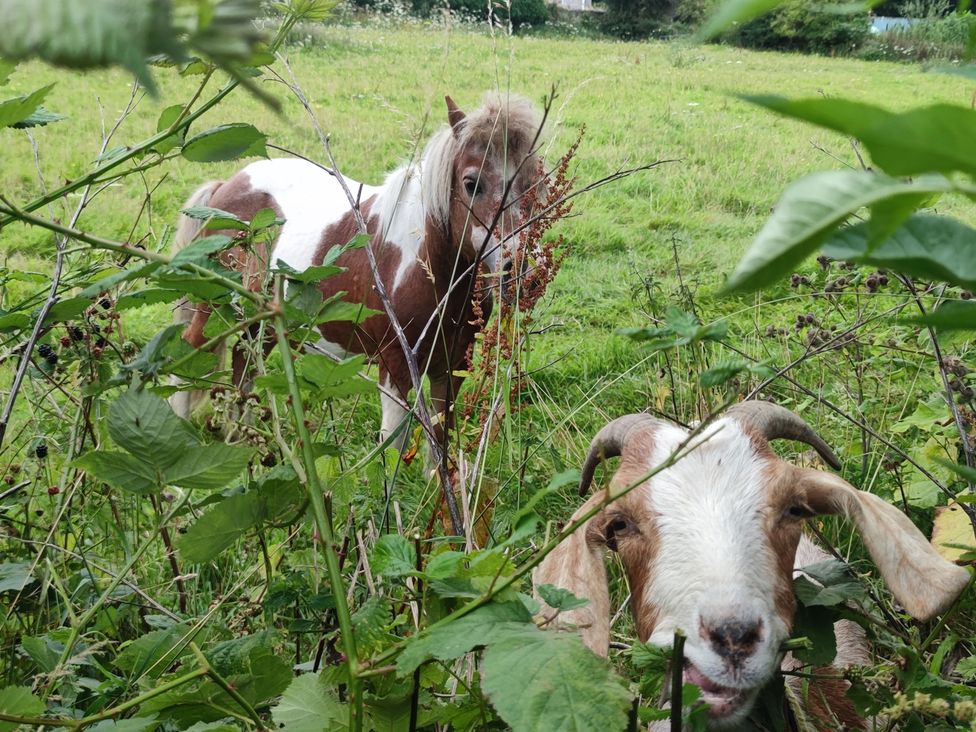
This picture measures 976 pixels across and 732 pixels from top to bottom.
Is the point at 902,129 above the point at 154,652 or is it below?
above

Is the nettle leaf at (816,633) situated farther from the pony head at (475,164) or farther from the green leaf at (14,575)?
the pony head at (475,164)

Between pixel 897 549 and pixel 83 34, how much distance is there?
6.70 feet

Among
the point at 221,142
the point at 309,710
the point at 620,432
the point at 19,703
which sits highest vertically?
the point at 221,142

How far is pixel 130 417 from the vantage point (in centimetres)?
103

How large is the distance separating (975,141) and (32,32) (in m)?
0.38

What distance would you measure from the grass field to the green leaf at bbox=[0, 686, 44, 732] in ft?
1.59

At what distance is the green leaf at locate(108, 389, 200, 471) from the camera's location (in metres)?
1.03

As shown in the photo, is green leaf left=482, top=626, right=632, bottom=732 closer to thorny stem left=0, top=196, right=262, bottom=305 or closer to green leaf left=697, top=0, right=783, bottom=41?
thorny stem left=0, top=196, right=262, bottom=305

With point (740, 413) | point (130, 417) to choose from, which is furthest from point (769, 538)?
point (130, 417)

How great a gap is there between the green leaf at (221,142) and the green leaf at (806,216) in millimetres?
1039

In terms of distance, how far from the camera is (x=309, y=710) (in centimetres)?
113

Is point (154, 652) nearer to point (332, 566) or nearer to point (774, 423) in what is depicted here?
point (332, 566)

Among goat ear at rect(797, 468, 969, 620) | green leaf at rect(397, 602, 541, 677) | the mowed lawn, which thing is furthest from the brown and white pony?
green leaf at rect(397, 602, 541, 677)

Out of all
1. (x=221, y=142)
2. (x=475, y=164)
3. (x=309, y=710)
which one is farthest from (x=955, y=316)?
(x=475, y=164)
